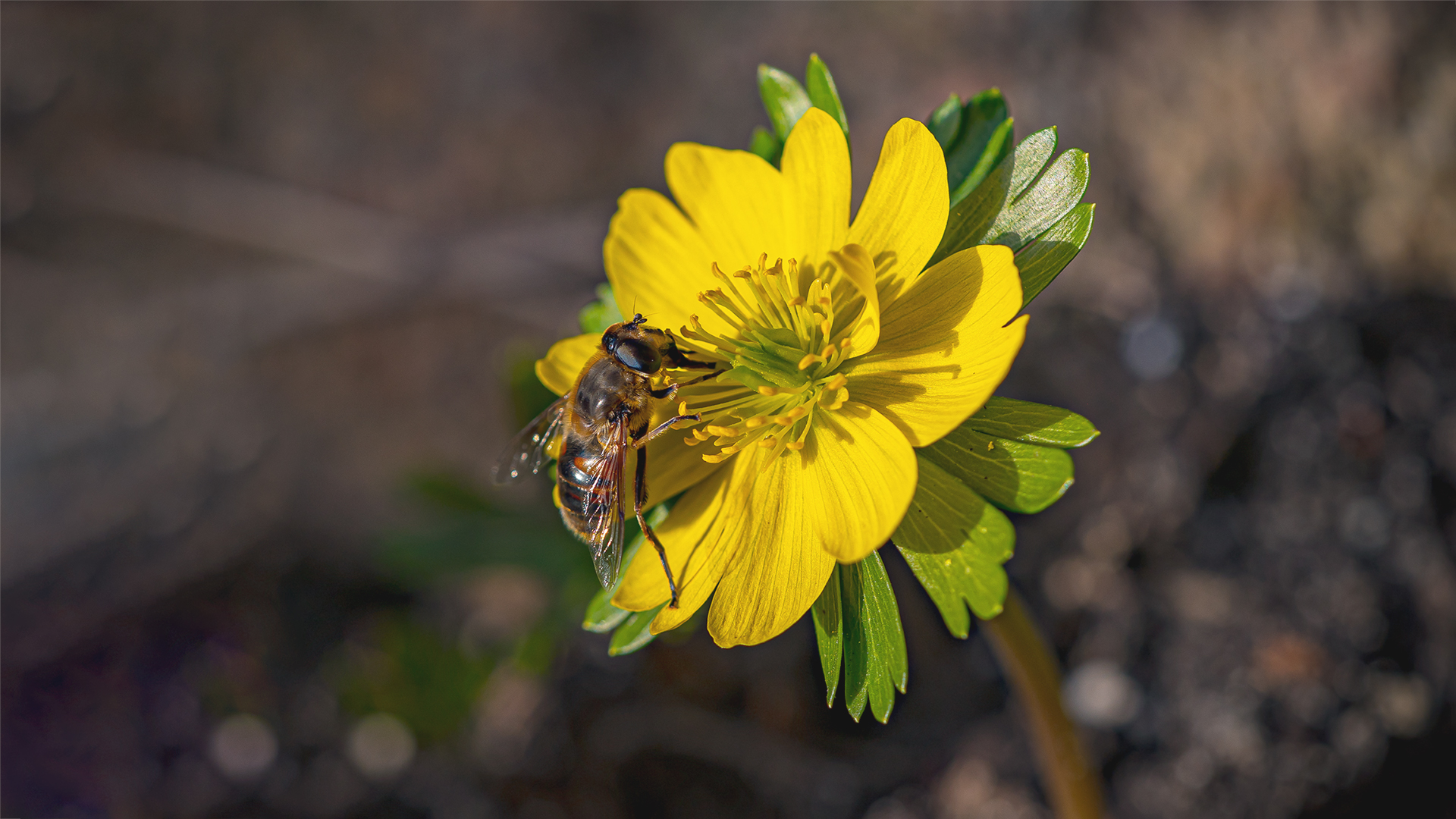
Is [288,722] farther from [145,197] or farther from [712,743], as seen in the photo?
[145,197]

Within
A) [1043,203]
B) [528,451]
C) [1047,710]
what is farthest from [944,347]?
[528,451]

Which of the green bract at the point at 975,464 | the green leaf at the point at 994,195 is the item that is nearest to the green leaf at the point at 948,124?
the green bract at the point at 975,464

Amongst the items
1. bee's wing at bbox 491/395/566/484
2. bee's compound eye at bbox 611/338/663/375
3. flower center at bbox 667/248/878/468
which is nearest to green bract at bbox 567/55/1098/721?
flower center at bbox 667/248/878/468

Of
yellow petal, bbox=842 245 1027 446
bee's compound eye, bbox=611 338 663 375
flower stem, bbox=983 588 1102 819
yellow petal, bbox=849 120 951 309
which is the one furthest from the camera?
flower stem, bbox=983 588 1102 819

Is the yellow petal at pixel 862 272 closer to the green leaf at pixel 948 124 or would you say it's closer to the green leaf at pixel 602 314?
the green leaf at pixel 948 124

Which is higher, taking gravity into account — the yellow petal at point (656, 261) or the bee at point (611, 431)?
the yellow petal at point (656, 261)

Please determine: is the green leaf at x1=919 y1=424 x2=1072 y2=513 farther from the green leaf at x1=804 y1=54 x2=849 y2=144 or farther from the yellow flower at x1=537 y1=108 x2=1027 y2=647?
the green leaf at x1=804 y1=54 x2=849 y2=144
